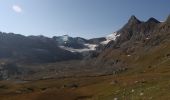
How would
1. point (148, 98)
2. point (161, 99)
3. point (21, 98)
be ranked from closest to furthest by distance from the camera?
point (161, 99) → point (148, 98) → point (21, 98)

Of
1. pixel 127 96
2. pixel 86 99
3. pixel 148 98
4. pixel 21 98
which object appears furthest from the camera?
pixel 21 98

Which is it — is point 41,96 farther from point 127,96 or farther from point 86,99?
point 127,96

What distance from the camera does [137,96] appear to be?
48.5 metres

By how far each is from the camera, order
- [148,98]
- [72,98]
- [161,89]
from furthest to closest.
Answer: [72,98] < [161,89] < [148,98]

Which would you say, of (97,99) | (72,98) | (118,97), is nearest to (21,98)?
(72,98)

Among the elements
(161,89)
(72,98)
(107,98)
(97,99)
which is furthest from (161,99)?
(72,98)

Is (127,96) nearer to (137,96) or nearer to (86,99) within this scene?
(137,96)

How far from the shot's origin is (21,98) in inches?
3246

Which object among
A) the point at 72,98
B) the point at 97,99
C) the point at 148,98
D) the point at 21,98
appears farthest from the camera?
the point at 21,98

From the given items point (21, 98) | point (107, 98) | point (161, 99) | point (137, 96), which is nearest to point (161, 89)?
point (137, 96)

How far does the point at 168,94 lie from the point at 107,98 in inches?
608

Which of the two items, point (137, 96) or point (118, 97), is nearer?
point (137, 96)

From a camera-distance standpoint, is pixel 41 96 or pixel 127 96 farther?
pixel 41 96

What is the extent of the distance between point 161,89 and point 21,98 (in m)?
42.4
